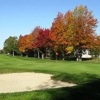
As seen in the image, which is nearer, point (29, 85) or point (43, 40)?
point (29, 85)

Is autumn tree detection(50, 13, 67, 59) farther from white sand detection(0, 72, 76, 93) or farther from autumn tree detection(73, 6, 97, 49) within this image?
white sand detection(0, 72, 76, 93)

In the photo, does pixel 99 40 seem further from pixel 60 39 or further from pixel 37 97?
pixel 37 97

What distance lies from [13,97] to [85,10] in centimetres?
6020

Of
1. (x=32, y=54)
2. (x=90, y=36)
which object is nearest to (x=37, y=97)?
(x=90, y=36)

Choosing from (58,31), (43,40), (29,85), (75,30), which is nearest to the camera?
(29,85)

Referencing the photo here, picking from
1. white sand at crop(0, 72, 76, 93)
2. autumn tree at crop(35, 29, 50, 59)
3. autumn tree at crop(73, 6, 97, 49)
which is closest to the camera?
white sand at crop(0, 72, 76, 93)

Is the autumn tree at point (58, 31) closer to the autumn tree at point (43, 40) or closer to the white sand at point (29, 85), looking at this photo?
the autumn tree at point (43, 40)

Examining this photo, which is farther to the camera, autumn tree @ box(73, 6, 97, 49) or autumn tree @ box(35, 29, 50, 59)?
autumn tree @ box(35, 29, 50, 59)

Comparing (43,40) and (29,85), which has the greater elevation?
(43,40)

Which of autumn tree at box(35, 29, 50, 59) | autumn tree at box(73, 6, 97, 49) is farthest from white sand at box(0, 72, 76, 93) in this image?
autumn tree at box(35, 29, 50, 59)

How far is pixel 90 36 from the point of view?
222ft

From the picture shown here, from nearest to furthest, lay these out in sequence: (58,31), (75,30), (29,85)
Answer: (29,85) < (75,30) < (58,31)

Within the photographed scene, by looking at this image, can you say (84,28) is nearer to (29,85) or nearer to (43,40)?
(43,40)

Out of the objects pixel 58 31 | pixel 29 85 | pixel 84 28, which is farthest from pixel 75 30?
pixel 29 85
